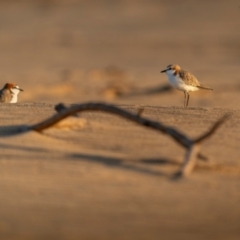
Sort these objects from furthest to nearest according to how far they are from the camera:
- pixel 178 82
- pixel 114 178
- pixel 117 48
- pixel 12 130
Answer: pixel 117 48, pixel 178 82, pixel 12 130, pixel 114 178

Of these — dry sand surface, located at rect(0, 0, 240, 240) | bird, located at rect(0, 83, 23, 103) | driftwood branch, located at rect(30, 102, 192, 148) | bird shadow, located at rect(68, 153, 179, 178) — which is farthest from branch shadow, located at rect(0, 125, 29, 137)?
bird, located at rect(0, 83, 23, 103)

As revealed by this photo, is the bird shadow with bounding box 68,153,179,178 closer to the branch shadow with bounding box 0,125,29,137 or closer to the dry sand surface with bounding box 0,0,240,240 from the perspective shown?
the dry sand surface with bounding box 0,0,240,240

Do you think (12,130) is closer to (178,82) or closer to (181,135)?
(181,135)

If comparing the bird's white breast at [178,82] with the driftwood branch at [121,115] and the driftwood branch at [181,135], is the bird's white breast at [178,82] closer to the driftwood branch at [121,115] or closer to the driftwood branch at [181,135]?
the driftwood branch at [121,115]

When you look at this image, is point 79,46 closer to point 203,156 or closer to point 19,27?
point 19,27

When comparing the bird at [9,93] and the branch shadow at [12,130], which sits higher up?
the bird at [9,93]

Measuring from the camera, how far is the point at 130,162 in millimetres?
6344

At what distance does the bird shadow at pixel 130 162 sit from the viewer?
6152 mm

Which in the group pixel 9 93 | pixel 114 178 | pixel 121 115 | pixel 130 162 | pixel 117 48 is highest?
pixel 117 48

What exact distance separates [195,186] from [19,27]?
104 ft

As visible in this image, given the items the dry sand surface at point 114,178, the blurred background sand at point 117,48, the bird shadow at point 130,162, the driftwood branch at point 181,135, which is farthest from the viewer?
the blurred background sand at point 117,48

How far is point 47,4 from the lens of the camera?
142ft

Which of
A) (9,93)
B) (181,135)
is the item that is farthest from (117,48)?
(181,135)

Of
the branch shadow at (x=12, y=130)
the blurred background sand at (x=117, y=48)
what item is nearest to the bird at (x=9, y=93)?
the branch shadow at (x=12, y=130)
